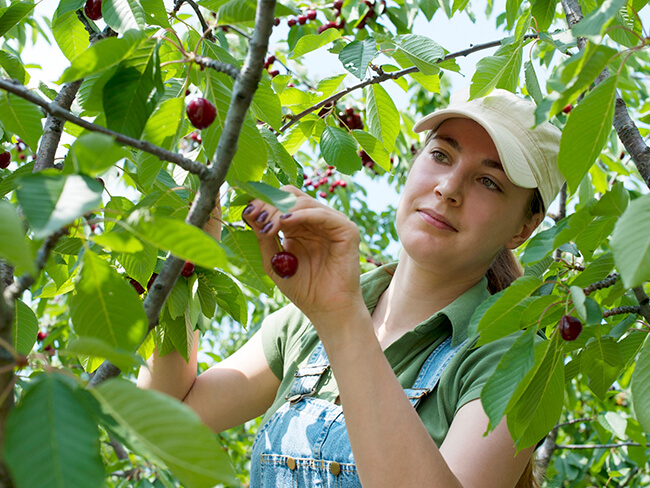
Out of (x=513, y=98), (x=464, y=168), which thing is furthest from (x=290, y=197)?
(x=513, y=98)

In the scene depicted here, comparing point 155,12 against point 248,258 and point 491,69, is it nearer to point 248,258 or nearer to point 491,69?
point 248,258

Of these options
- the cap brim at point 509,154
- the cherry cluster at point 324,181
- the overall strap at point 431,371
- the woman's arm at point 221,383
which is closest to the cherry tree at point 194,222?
the cap brim at point 509,154

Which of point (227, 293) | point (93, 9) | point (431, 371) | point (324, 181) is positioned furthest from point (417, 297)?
point (324, 181)

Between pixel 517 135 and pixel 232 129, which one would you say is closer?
pixel 232 129

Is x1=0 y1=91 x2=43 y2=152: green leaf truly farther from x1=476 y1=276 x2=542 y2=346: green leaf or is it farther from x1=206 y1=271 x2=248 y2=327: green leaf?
x1=476 y1=276 x2=542 y2=346: green leaf

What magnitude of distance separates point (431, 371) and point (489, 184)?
0.62 metres

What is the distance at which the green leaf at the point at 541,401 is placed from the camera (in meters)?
1.29

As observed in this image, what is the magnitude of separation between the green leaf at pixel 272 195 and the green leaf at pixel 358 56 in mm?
905

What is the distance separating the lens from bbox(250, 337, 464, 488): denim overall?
1.83 meters

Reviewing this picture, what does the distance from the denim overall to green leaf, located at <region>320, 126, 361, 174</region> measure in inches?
23.9

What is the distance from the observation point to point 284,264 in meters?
1.38

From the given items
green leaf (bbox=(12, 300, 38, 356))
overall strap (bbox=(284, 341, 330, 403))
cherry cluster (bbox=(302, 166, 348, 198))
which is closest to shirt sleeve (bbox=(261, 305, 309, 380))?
overall strap (bbox=(284, 341, 330, 403))

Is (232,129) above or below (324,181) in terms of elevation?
below

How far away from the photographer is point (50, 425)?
653 mm
